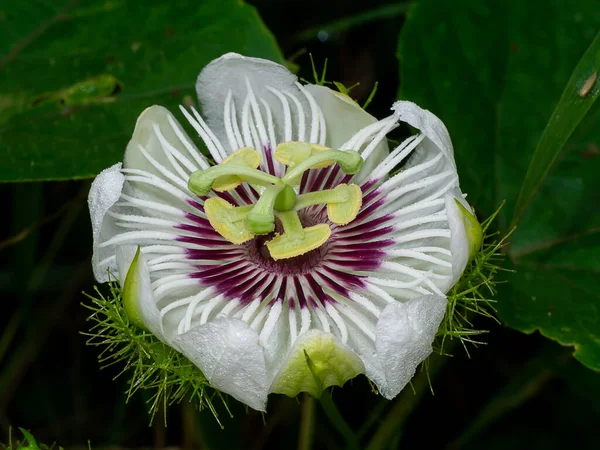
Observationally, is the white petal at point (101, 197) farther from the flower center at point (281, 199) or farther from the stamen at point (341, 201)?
the stamen at point (341, 201)

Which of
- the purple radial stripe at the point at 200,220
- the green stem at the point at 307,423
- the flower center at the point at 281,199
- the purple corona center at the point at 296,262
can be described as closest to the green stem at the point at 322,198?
the flower center at the point at 281,199

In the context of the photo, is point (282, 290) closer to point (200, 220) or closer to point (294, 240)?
point (294, 240)

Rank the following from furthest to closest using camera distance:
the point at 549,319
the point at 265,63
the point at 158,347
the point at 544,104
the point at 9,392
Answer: the point at 9,392, the point at 544,104, the point at 549,319, the point at 265,63, the point at 158,347

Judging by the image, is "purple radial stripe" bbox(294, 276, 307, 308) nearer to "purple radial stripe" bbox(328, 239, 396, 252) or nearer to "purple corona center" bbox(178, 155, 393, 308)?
"purple corona center" bbox(178, 155, 393, 308)

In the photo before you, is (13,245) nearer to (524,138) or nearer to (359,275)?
(359,275)

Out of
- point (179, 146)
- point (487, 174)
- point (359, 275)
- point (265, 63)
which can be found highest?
point (265, 63)

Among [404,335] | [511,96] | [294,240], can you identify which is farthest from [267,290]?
[511,96]

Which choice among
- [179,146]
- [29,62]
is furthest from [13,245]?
[179,146]
